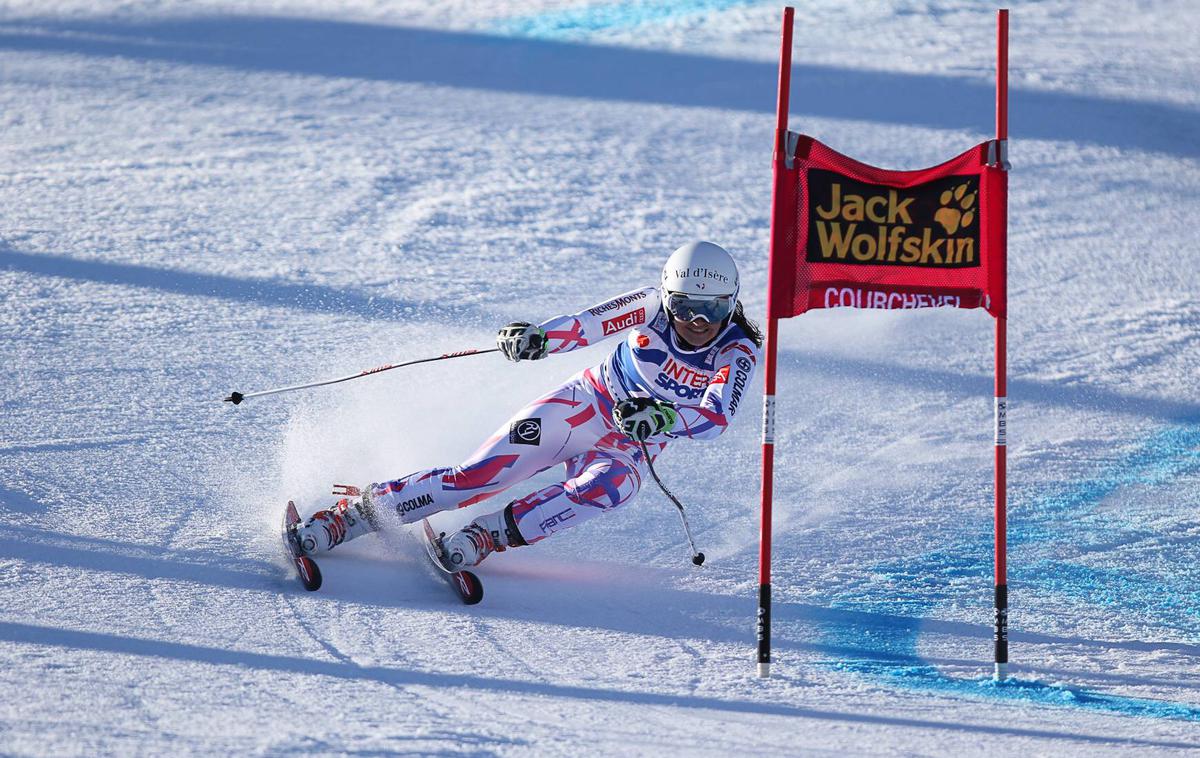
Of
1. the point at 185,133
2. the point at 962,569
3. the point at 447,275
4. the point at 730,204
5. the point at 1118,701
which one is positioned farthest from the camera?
the point at 185,133

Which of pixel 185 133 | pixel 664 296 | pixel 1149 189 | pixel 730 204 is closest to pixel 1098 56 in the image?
pixel 1149 189

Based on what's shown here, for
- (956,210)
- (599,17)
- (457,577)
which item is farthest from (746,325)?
(599,17)

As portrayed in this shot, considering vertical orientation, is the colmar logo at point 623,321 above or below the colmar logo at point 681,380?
above

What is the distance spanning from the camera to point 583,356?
8008 millimetres

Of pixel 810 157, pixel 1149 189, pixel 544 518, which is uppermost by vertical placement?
pixel 810 157

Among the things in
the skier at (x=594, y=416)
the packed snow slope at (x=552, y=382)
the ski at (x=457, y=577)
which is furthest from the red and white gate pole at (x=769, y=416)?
the ski at (x=457, y=577)

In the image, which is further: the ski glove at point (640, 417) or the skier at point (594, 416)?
the skier at point (594, 416)

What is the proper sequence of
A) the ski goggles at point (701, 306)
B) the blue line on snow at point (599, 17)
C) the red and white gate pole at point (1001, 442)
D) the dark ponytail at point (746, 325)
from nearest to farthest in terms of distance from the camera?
the red and white gate pole at point (1001, 442) → the ski goggles at point (701, 306) → the dark ponytail at point (746, 325) → the blue line on snow at point (599, 17)

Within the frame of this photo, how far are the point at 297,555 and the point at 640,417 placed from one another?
150cm

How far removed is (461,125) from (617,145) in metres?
1.31

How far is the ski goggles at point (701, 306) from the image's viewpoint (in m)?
5.42

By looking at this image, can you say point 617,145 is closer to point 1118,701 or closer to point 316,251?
point 316,251

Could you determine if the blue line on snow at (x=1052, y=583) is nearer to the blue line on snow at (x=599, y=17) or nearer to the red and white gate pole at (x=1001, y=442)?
the red and white gate pole at (x=1001, y=442)

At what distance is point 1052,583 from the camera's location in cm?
591
